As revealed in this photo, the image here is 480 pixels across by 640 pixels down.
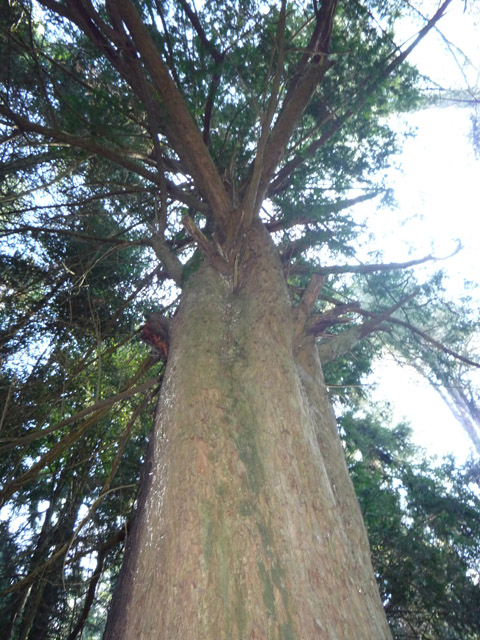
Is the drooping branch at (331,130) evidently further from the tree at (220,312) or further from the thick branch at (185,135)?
the thick branch at (185,135)

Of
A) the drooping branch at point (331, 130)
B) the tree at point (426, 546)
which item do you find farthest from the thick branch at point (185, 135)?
the tree at point (426, 546)

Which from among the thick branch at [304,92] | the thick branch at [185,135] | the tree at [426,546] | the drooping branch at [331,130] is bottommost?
the tree at [426,546]

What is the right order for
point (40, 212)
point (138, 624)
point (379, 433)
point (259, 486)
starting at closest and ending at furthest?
1. point (138, 624)
2. point (259, 486)
3. point (40, 212)
4. point (379, 433)

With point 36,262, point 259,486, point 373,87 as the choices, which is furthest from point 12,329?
point 373,87

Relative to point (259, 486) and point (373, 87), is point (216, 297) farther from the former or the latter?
point (373, 87)

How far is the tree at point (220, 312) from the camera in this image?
1383 millimetres

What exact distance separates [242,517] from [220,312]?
4.65ft

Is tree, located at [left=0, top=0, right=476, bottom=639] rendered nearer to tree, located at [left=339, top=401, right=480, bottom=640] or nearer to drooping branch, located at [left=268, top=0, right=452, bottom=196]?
drooping branch, located at [left=268, top=0, right=452, bottom=196]

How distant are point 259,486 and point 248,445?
0.68ft

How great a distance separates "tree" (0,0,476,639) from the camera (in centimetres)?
138

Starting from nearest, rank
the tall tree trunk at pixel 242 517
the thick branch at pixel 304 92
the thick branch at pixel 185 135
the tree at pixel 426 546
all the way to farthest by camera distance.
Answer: the tall tree trunk at pixel 242 517
the thick branch at pixel 185 135
the thick branch at pixel 304 92
the tree at pixel 426 546

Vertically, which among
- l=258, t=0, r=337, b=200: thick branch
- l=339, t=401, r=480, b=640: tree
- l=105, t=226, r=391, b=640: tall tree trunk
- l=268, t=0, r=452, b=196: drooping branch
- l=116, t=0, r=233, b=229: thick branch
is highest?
l=268, t=0, r=452, b=196: drooping branch

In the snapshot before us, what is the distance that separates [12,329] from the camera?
435 centimetres

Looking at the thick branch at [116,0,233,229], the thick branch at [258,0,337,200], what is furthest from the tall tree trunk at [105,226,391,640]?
the thick branch at [258,0,337,200]
